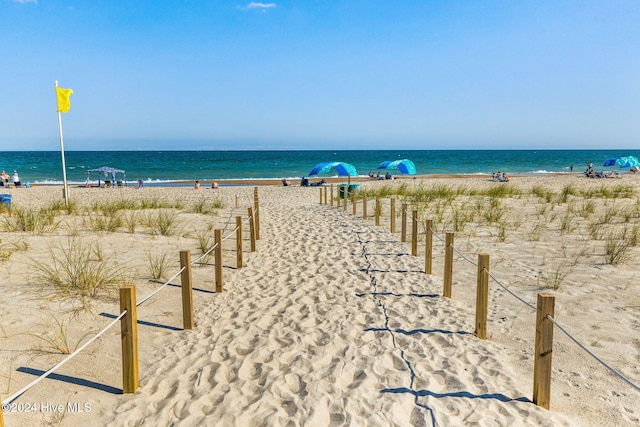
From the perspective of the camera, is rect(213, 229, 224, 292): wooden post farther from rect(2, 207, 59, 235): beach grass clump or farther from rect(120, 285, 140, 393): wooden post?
rect(2, 207, 59, 235): beach grass clump

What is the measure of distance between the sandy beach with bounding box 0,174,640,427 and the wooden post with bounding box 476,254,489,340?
0.12 meters

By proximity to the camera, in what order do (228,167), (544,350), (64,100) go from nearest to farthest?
(544,350) → (64,100) → (228,167)

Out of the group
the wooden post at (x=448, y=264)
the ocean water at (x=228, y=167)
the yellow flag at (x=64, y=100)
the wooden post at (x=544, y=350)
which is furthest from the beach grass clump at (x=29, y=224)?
the ocean water at (x=228, y=167)

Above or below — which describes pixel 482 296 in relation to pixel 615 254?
above

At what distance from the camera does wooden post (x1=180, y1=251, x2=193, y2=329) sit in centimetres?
476

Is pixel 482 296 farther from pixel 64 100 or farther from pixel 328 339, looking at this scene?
pixel 64 100

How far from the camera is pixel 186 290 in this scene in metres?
4.77

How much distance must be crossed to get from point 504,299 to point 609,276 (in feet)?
6.55

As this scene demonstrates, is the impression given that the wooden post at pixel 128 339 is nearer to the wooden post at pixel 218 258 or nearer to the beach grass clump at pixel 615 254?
the wooden post at pixel 218 258

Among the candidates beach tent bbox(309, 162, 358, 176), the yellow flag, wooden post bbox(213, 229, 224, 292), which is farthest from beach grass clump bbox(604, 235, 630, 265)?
the yellow flag

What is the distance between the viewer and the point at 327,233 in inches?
414

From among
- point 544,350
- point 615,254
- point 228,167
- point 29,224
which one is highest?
point 228,167

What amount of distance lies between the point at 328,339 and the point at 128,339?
1.98m

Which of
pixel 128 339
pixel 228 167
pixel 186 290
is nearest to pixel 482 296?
pixel 186 290
